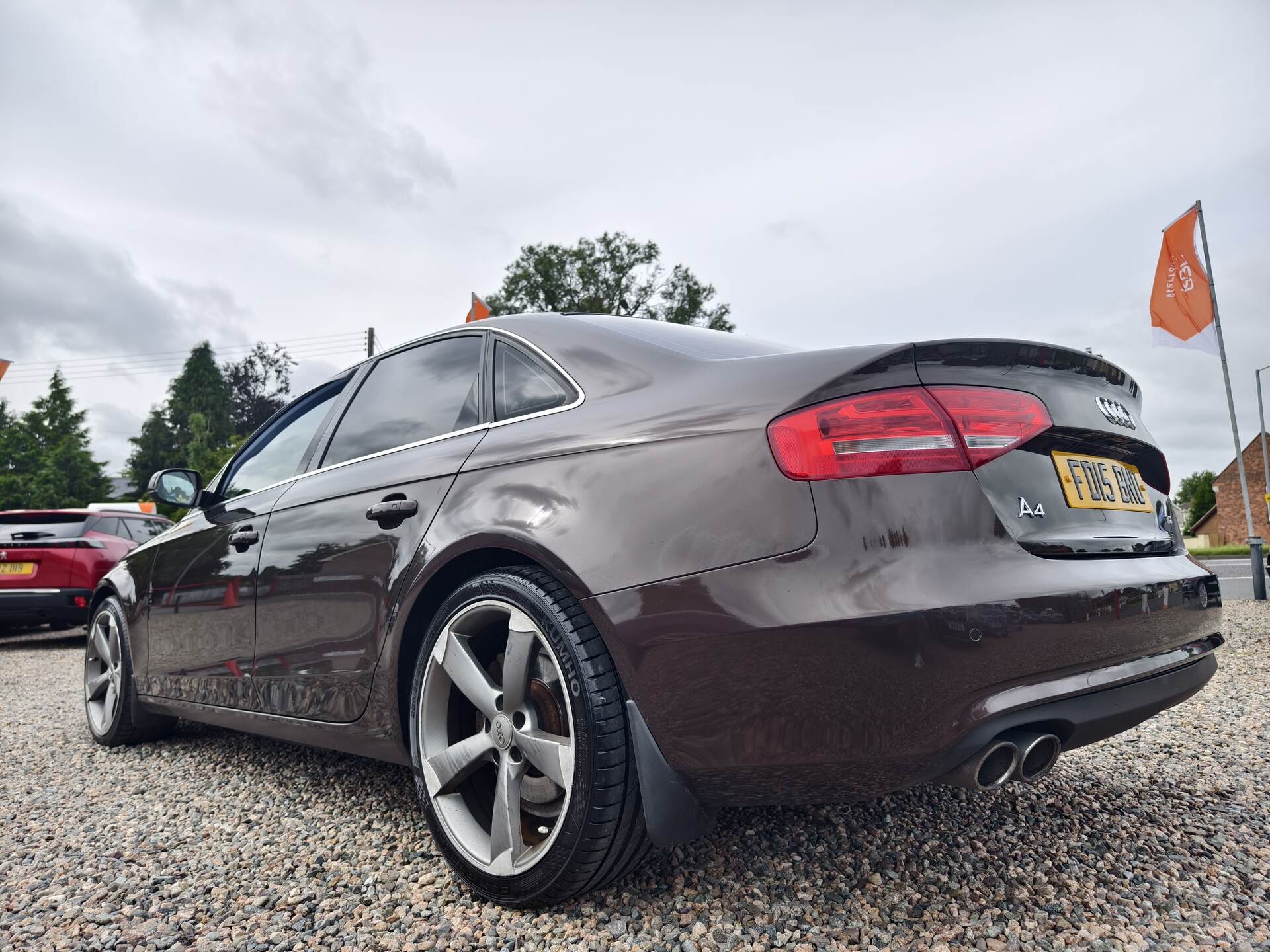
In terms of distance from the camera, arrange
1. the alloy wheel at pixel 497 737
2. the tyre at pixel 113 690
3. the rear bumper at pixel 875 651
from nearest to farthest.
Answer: the rear bumper at pixel 875 651, the alloy wheel at pixel 497 737, the tyre at pixel 113 690

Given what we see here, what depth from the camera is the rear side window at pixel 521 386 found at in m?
2.16

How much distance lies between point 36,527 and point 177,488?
634 centimetres

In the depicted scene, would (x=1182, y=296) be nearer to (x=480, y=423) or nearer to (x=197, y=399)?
(x=480, y=423)

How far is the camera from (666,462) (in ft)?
5.76

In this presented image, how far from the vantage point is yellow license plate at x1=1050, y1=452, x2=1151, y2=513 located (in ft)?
5.82

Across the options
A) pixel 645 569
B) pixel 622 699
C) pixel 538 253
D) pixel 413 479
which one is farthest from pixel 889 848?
pixel 538 253

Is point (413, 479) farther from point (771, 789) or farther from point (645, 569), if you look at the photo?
point (771, 789)

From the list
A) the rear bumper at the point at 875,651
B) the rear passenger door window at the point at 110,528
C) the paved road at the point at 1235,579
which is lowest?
the paved road at the point at 1235,579

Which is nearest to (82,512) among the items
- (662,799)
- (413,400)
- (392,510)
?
(413,400)

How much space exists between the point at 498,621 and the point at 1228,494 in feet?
202

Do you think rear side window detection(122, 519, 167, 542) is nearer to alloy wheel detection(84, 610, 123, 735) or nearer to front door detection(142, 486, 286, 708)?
alloy wheel detection(84, 610, 123, 735)

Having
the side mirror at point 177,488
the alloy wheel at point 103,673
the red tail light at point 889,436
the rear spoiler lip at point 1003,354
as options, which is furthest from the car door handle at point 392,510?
the alloy wheel at point 103,673

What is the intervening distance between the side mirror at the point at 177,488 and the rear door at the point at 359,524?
1.08 m

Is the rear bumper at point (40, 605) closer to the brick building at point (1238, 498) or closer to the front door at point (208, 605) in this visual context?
the front door at point (208, 605)
